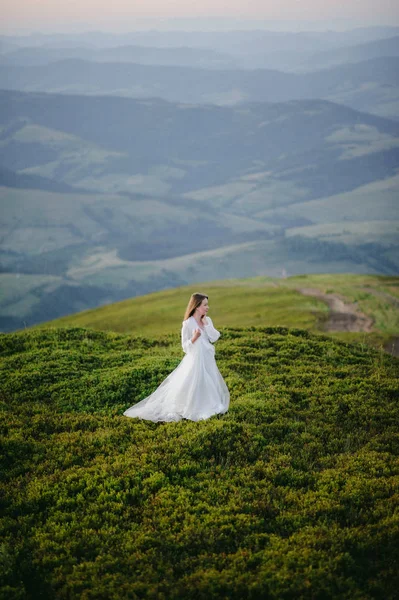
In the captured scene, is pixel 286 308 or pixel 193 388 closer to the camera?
pixel 193 388

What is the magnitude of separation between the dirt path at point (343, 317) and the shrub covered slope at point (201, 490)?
98.8 feet

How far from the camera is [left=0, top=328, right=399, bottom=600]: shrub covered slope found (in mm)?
11250

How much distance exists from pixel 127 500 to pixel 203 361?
241 inches

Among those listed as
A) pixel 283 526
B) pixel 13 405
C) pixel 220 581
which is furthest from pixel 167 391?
pixel 220 581

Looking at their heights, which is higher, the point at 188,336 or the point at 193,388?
the point at 188,336

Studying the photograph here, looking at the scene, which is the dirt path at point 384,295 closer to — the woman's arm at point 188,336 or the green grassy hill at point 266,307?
the green grassy hill at point 266,307

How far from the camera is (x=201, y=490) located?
46.7ft

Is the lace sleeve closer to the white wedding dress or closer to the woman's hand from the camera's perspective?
the white wedding dress

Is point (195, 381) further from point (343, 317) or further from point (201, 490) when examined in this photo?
point (343, 317)

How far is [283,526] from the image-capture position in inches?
502

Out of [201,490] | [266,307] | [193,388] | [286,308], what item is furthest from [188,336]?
[266,307]

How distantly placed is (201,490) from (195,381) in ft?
16.2

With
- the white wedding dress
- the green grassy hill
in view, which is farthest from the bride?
the green grassy hill

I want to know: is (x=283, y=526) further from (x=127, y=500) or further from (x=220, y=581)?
(x=127, y=500)
